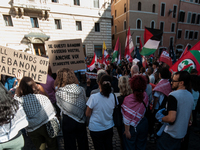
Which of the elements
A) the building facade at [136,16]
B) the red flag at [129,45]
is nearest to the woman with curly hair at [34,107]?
the red flag at [129,45]

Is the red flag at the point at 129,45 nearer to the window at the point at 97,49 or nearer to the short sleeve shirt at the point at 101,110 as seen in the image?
the short sleeve shirt at the point at 101,110

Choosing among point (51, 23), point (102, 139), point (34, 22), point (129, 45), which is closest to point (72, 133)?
→ point (102, 139)

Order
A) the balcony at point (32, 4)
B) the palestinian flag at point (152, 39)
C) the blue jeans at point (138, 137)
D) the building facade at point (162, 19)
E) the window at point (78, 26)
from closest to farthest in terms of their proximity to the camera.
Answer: the blue jeans at point (138, 137)
the palestinian flag at point (152, 39)
the balcony at point (32, 4)
the window at point (78, 26)
the building facade at point (162, 19)

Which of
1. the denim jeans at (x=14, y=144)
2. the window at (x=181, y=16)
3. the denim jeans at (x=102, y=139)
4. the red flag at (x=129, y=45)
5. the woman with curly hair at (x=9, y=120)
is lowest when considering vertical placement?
the denim jeans at (x=102, y=139)

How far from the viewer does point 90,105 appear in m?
1.57

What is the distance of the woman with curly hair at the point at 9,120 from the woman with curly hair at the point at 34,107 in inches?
11.9

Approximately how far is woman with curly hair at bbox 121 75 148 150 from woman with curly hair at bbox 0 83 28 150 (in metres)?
1.40

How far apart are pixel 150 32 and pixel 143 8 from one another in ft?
64.6

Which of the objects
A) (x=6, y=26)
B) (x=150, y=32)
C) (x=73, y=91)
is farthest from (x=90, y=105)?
(x=6, y=26)

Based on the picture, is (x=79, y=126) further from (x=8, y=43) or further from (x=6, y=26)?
(x=6, y=26)

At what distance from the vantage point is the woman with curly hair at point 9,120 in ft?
3.59

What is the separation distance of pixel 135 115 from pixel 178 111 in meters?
0.56

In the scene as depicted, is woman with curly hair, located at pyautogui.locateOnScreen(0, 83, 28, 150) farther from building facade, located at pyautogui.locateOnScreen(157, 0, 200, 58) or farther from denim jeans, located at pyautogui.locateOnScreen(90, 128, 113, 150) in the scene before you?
building facade, located at pyautogui.locateOnScreen(157, 0, 200, 58)

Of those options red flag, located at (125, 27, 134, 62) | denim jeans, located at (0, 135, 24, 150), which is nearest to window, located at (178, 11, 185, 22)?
red flag, located at (125, 27, 134, 62)
